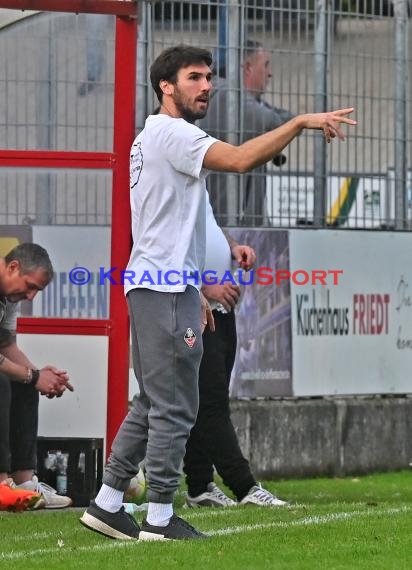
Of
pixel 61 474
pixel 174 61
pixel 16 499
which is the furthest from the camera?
pixel 61 474

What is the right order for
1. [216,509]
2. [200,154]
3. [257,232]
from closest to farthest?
[200,154]
[216,509]
[257,232]

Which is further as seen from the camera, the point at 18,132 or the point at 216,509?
the point at 18,132

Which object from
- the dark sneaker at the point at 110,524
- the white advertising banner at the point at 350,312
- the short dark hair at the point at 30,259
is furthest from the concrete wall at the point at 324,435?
the dark sneaker at the point at 110,524

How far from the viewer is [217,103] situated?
37.2 feet

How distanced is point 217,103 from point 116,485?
4.97 meters

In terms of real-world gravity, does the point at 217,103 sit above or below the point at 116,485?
above

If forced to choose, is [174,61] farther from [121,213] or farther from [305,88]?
[305,88]

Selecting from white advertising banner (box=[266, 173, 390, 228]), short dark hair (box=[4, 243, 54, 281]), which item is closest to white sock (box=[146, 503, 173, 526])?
→ short dark hair (box=[4, 243, 54, 281])

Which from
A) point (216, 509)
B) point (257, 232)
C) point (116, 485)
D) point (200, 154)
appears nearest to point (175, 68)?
point (200, 154)

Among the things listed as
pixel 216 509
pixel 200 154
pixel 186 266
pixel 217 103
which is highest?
pixel 217 103

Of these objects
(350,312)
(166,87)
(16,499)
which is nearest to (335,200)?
(350,312)

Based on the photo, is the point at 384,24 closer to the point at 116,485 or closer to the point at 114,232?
the point at 114,232

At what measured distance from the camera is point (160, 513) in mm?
6691

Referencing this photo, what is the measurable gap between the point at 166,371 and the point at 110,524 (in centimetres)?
72
